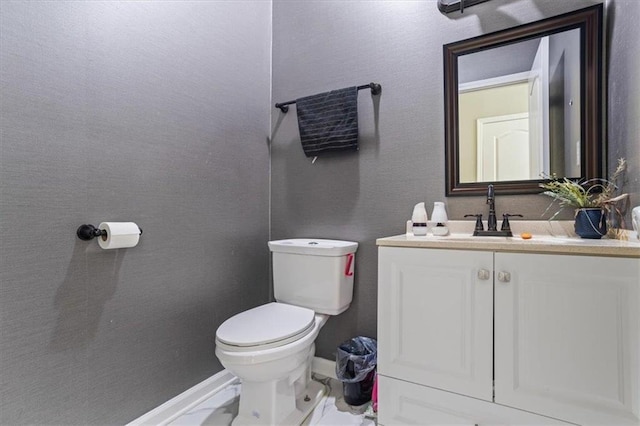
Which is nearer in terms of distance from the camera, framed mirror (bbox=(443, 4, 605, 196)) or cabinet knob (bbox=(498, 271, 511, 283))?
cabinet knob (bbox=(498, 271, 511, 283))

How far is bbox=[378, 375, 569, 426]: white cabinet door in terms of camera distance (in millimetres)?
992

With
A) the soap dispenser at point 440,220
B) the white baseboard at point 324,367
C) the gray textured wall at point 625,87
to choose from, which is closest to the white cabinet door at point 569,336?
the gray textured wall at point 625,87

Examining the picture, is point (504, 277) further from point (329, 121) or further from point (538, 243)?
point (329, 121)

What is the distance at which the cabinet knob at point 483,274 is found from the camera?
40.2 inches

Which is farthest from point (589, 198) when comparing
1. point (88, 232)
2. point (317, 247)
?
point (88, 232)

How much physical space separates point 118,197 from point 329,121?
3.53 ft

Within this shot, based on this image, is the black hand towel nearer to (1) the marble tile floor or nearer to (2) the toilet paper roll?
(2) the toilet paper roll

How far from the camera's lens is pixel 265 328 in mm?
1269

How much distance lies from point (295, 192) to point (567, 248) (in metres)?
1.35

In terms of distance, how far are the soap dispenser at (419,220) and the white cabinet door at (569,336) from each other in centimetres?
45

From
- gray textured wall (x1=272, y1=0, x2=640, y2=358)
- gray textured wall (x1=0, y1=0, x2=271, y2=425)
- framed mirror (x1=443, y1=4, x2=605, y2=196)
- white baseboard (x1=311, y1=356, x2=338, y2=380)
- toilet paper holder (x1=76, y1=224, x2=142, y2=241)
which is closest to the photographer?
gray textured wall (x1=0, y1=0, x2=271, y2=425)

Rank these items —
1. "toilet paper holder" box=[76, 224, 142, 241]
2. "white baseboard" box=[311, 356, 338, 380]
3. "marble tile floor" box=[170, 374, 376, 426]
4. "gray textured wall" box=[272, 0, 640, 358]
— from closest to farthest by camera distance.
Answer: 1. "toilet paper holder" box=[76, 224, 142, 241]
2. "marble tile floor" box=[170, 374, 376, 426]
3. "gray textured wall" box=[272, 0, 640, 358]
4. "white baseboard" box=[311, 356, 338, 380]

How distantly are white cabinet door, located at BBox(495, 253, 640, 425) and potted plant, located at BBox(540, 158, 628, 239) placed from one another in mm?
328

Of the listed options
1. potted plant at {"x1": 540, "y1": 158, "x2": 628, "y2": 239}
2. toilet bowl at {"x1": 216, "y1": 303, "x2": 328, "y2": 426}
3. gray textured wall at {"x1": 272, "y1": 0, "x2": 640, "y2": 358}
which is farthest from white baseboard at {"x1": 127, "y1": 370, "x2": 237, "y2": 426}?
potted plant at {"x1": 540, "y1": 158, "x2": 628, "y2": 239}
